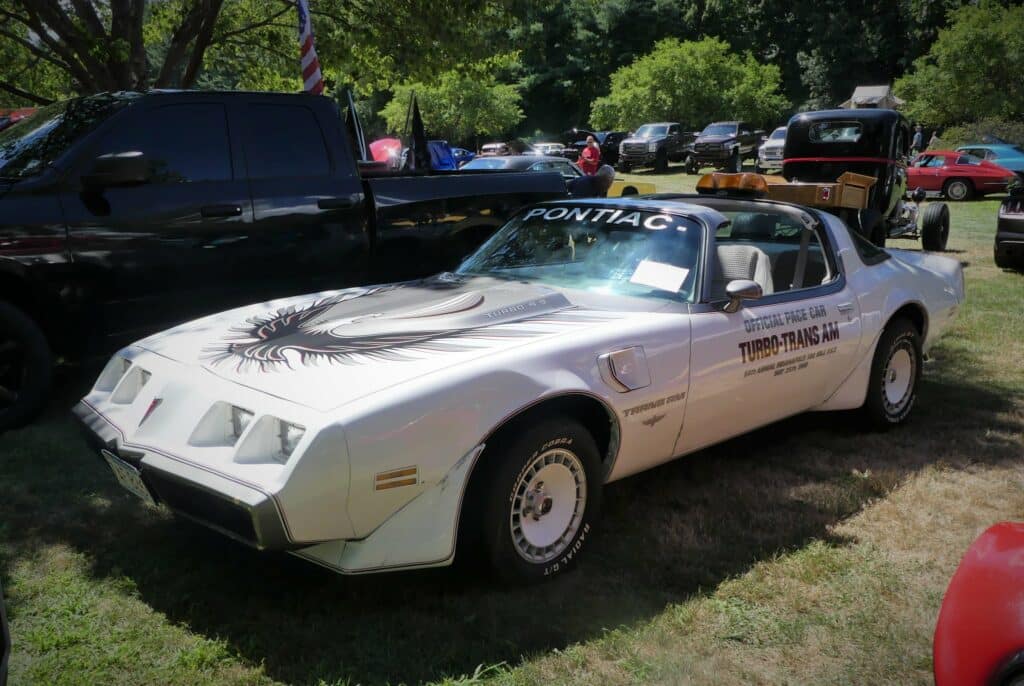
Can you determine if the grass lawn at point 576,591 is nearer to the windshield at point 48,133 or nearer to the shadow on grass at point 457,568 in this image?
the shadow on grass at point 457,568

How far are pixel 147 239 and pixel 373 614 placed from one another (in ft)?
9.90

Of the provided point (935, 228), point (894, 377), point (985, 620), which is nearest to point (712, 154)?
point (935, 228)

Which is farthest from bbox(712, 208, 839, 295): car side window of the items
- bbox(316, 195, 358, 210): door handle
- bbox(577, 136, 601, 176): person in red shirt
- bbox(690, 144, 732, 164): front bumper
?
bbox(690, 144, 732, 164): front bumper

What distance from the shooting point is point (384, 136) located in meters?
8.35

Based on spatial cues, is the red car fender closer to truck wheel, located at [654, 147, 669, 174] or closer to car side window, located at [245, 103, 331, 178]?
car side window, located at [245, 103, 331, 178]

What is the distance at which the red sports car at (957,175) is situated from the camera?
22312 mm

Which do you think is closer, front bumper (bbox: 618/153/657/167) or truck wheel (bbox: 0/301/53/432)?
truck wheel (bbox: 0/301/53/432)

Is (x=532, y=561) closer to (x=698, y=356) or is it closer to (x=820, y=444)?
(x=698, y=356)

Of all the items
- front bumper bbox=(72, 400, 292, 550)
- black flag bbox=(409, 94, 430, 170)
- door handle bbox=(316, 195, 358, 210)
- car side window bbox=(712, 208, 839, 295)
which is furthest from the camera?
black flag bbox=(409, 94, 430, 170)

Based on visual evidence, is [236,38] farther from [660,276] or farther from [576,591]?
[576,591]

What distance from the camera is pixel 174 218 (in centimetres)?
521

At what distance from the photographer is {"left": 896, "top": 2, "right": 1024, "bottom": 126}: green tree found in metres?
34.4

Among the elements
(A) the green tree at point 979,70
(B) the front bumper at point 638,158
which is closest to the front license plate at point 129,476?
(B) the front bumper at point 638,158

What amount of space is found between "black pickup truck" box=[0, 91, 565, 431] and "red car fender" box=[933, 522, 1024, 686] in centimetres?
440
